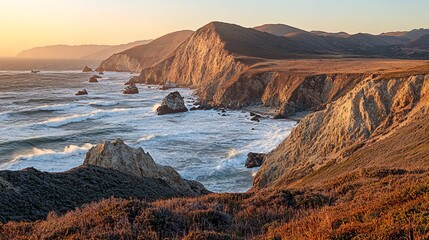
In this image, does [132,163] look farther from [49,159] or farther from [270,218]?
[49,159]

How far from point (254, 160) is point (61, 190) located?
2164cm

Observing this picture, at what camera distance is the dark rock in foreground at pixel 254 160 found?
34094 millimetres

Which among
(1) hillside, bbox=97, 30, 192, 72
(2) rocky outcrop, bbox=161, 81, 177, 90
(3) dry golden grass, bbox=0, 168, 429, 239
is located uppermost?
(1) hillside, bbox=97, 30, 192, 72

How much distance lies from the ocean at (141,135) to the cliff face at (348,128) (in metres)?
3.70

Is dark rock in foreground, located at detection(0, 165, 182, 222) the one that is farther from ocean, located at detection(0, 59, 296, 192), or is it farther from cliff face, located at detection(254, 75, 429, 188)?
ocean, located at detection(0, 59, 296, 192)

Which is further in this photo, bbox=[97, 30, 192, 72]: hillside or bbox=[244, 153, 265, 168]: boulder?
bbox=[97, 30, 192, 72]: hillside

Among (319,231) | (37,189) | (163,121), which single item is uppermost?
(319,231)

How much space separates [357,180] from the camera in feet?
44.1

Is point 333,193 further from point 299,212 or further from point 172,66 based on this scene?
point 172,66

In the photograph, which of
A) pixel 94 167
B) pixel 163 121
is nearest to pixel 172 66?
pixel 163 121

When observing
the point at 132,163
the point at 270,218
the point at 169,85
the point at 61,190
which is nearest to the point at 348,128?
the point at 132,163

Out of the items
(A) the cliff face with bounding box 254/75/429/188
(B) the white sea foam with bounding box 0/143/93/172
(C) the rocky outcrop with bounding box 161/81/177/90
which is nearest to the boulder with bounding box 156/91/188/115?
(B) the white sea foam with bounding box 0/143/93/172

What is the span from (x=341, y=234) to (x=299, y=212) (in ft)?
11.9

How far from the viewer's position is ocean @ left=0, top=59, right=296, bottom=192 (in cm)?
3456
